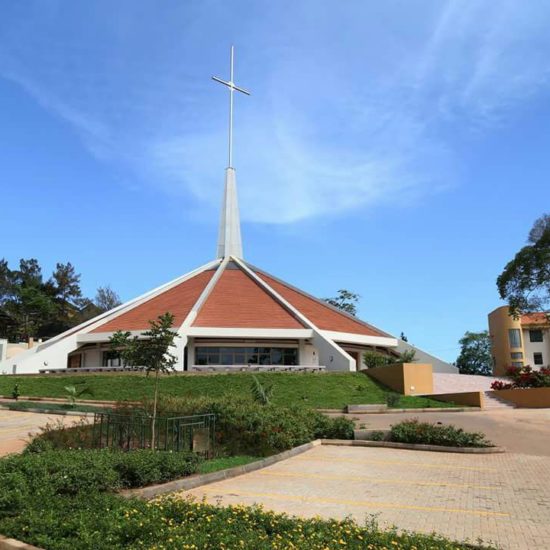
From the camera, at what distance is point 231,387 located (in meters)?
25.7

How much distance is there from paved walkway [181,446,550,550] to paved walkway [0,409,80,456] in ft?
19.5

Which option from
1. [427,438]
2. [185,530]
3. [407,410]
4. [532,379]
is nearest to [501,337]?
[532,379]

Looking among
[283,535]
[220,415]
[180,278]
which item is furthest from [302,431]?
[180,278]

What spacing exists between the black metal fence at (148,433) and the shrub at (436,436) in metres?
4.94

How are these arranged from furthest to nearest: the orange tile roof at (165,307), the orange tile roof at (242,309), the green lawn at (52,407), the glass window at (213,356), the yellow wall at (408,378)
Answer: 1. the orange tile roof at (165,307)
2. the glass window at (213,356)
3. the orange tile roof at (242,309)
4. the yellow wall at (408,378)
5. the green lawn at (52,407)

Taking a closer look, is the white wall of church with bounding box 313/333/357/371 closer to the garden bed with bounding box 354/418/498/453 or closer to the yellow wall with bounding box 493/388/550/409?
the yellow wall with bounding box 493/388/550/409

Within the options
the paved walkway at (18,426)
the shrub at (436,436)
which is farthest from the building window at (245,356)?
the shrub at (436,436)

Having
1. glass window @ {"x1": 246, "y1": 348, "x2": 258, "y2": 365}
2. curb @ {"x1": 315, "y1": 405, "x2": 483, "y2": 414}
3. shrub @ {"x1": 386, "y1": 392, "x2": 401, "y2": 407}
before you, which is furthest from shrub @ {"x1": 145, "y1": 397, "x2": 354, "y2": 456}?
glass window @ {"x1": 246, "y1": 348, "x2": 258, "y2": 365}

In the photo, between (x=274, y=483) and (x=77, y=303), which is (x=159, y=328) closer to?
(x=274, y=483)

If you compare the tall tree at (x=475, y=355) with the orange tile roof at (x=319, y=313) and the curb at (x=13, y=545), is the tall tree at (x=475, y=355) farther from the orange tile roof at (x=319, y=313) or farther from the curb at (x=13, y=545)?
the curb at (x=13, y=545)

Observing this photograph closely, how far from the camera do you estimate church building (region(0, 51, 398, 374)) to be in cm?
3678

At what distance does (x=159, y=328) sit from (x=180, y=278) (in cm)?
4082

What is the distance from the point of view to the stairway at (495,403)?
23.8 m

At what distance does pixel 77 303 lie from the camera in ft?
255
